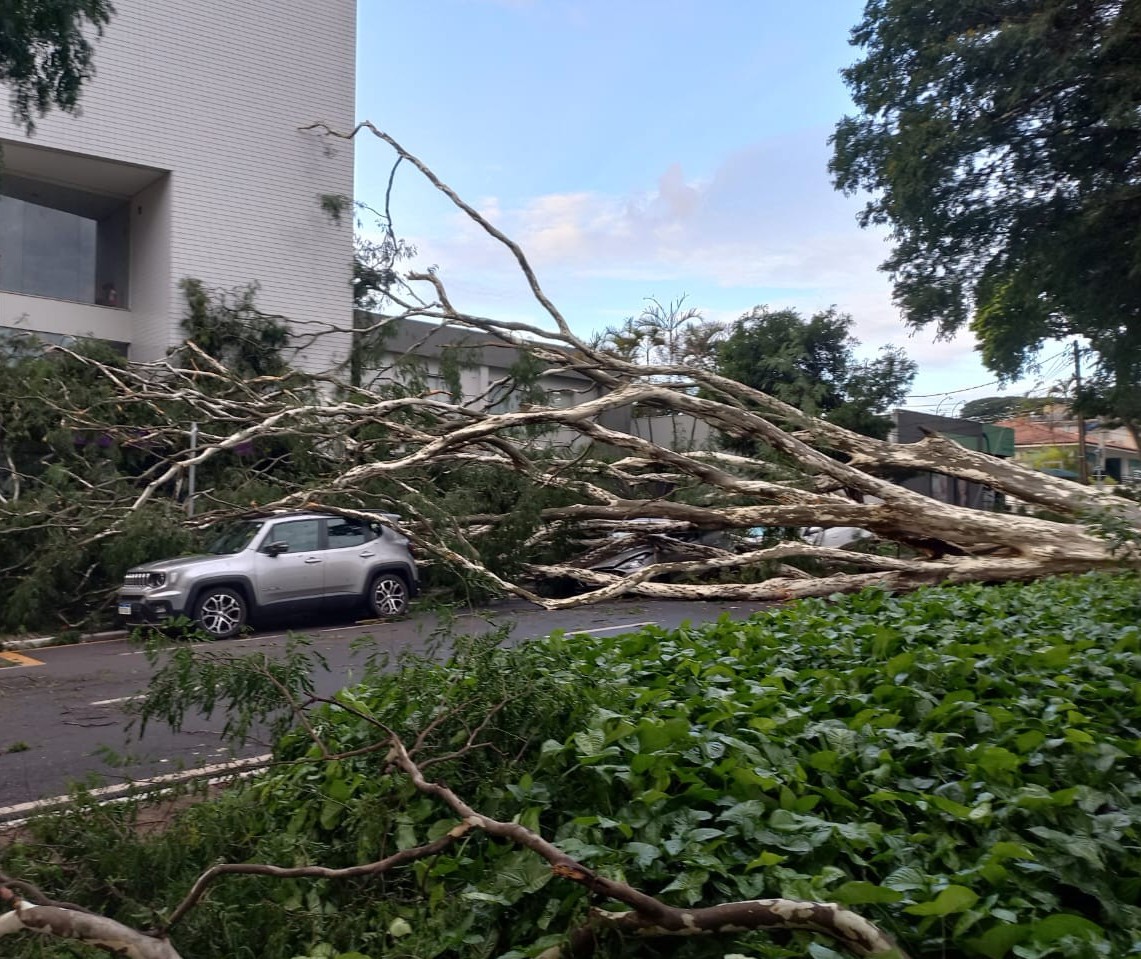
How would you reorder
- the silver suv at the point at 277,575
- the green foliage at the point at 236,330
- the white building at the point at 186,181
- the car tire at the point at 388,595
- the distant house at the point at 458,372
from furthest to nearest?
the green foliage at the point at 236,330
the white building at the point at 186,181
the distant house at the point at 458,372
the car tire at the point at 388,595
the silver suv at the point at 277,575

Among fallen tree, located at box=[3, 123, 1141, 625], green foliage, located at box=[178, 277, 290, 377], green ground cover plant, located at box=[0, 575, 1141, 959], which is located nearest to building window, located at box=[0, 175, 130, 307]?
green foliage, located at box=[178, 277, 290, 377]

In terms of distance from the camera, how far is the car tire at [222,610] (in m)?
12.4

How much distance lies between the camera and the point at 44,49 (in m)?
6.76

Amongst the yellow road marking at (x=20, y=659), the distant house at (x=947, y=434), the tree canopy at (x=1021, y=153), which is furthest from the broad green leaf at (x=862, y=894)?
the distant house at (x=947, y=434)

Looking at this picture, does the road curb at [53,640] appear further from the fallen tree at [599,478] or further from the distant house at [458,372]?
the distant house at [458,372]

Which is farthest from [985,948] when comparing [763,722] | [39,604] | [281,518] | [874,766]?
[39,604]

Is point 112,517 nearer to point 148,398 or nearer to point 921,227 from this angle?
point 148,398

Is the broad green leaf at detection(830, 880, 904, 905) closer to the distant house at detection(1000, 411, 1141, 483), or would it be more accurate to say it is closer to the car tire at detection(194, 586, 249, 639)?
the car tire at detection(194, 586, 249, 639)

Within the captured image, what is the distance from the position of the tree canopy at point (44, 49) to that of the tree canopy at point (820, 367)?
928 inches

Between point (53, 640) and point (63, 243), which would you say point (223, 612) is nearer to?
point (53, 640)

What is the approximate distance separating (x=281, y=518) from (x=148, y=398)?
333 cm

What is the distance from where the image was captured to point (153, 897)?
147 inches

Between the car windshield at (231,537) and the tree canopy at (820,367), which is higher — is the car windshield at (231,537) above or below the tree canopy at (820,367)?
below

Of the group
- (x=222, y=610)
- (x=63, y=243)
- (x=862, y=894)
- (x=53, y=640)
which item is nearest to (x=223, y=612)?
(x=222, y=610)
